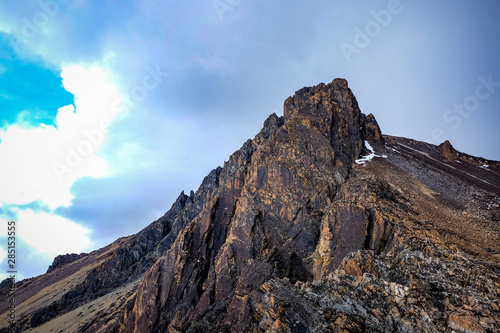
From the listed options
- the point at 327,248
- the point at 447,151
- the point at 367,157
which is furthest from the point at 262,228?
the point at 447,151

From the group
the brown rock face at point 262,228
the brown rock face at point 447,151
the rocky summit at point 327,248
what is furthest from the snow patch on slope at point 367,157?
the brown rock face at point 447,151

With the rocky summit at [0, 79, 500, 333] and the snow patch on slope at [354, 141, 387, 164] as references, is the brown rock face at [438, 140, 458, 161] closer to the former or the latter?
the rocky summit at [0, 79, 500, 333]

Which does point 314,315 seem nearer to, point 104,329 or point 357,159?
point 357,159

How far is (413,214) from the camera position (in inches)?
1145

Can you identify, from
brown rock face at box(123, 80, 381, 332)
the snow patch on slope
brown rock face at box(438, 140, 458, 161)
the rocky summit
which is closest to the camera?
the rocky summit

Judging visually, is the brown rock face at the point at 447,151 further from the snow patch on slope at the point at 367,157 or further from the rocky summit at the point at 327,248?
the snow patch on slope at the point at 367,157

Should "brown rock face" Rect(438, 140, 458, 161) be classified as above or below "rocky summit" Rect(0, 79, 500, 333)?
above

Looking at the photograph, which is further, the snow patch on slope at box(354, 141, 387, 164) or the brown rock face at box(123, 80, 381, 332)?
the snow patch on slope at box(354, 141, 387, 164)

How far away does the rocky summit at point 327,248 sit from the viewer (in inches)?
625

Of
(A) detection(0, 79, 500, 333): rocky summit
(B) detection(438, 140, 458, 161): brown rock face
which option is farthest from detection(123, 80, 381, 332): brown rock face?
(B) detection(438, 140, 458, 161): brown rock face

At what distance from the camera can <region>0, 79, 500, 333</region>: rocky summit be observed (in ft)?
52.1

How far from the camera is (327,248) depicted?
29.2m

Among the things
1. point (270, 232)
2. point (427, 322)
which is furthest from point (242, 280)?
point (427, 322)

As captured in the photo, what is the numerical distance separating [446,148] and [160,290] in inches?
3185
